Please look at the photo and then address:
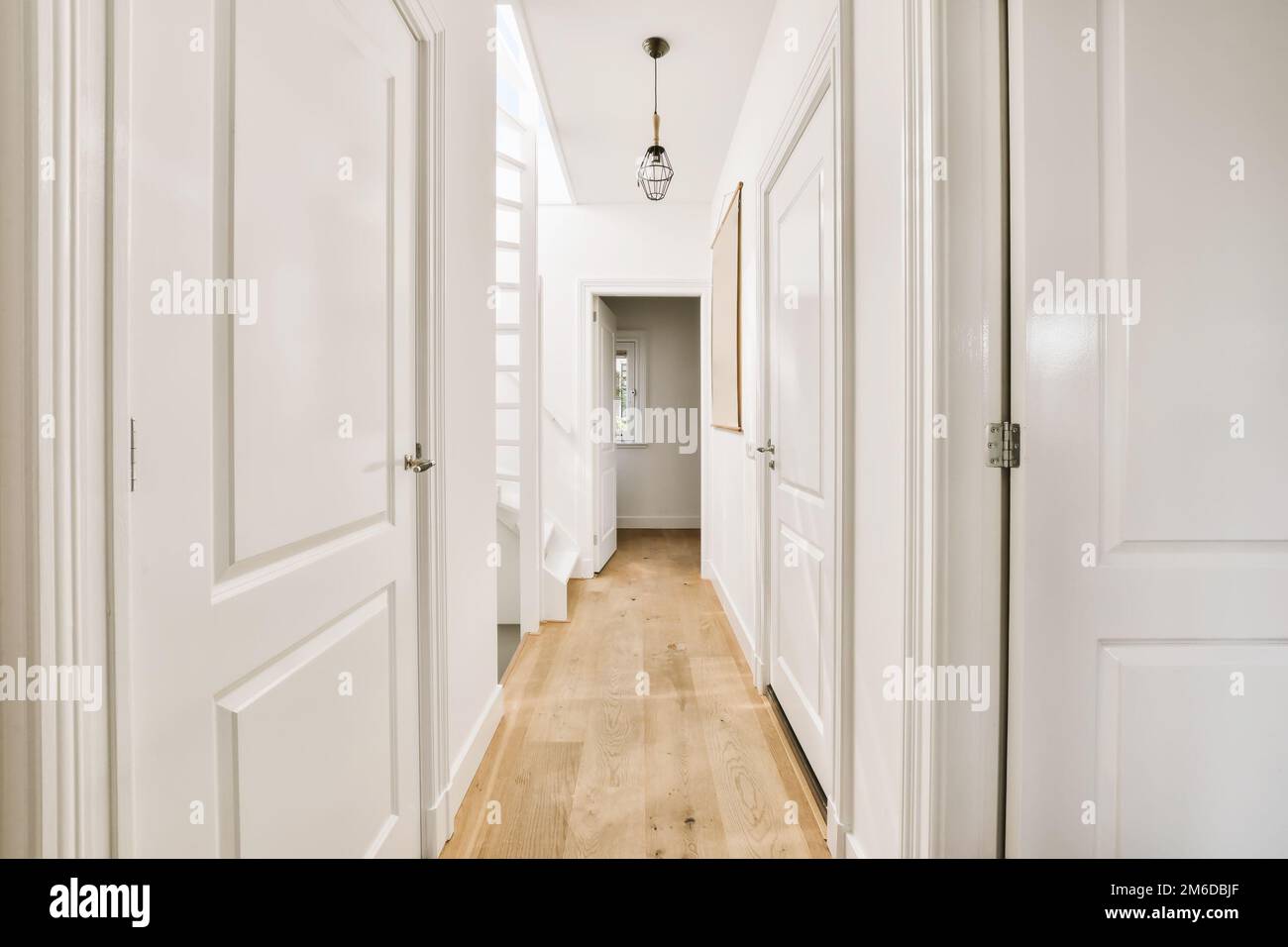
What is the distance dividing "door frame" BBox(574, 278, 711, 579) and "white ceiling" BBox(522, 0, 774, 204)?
0.69 m

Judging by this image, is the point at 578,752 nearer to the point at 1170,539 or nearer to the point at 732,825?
the point at 732,825

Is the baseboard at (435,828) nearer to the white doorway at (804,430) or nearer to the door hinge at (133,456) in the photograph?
the white doorway at (804,430)

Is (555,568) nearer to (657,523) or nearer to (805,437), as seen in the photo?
(805,437)

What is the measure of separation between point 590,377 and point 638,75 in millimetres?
1967

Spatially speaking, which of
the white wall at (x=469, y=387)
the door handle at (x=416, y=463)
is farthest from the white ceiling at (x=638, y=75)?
the door handle at (x=416, y=463)

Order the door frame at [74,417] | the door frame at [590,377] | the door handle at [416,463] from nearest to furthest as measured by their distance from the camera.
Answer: the door frame at [74,417] → the door handle at [416,463] → the door frame at [590,377]

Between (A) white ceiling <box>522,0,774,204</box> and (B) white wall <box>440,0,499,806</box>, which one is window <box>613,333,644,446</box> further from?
(B) white wall <box>440,0,499,806</box>

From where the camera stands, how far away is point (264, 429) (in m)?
0.93

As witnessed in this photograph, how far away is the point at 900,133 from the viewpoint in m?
1.23

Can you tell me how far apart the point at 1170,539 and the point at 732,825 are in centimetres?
122

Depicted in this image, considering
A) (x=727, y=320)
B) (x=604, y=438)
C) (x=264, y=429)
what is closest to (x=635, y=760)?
(x=264, y=429)

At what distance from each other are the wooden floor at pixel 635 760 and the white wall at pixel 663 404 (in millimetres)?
3360

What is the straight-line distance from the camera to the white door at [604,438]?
467 cm

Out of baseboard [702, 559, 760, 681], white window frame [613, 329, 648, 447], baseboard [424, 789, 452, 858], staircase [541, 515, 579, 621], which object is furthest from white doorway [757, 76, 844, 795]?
white window frame [613, 329, 648, 447]
